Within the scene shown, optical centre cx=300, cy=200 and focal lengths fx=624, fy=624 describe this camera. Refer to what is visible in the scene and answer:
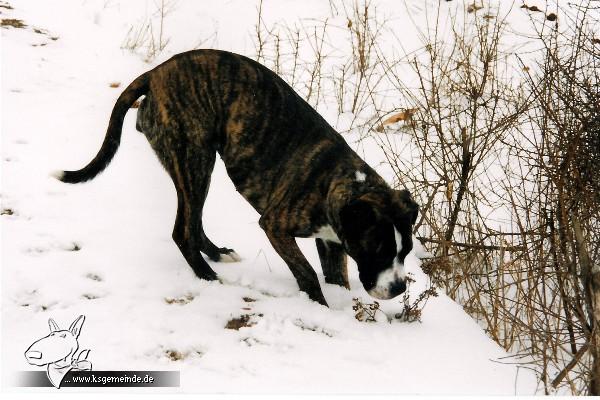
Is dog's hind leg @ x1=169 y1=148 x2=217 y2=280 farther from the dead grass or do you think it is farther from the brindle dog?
the dead grass

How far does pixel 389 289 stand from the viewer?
3080 millimetres

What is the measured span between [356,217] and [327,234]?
33 centimetres

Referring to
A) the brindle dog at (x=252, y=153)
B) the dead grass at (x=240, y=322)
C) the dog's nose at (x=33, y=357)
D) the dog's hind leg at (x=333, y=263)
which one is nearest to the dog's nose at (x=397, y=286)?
the brindle dog at (x=252, y=153)

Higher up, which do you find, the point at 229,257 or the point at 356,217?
the point at 356,217

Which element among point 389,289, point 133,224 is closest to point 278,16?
point 133,224

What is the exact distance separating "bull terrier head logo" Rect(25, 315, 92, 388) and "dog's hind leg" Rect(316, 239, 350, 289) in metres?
1.42

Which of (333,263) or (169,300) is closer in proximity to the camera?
(169,300)

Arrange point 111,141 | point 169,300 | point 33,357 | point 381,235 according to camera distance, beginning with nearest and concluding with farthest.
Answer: point 33,357
point 381,235
point 169,300
point 111,141

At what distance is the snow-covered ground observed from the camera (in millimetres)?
2775

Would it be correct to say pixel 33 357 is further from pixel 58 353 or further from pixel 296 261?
pixel 296 261

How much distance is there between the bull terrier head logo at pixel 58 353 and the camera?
104 inches

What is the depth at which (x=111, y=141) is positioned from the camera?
11.3ft

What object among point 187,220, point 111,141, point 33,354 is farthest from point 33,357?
point 111,141

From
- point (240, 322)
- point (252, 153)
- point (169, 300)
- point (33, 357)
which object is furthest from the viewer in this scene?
point (252, 153)
